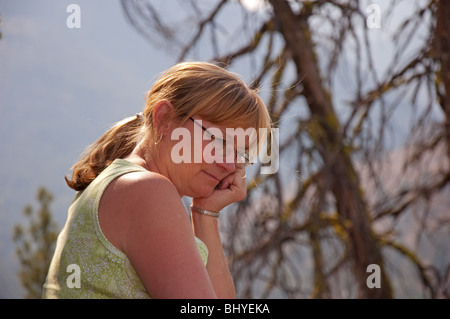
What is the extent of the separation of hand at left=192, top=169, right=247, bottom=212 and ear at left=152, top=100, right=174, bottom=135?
303 mm

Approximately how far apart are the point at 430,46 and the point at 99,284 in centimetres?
260

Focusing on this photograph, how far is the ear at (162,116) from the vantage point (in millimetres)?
1356

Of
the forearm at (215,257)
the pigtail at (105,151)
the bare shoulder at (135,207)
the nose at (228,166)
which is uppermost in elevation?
the pigtail at (105,151)

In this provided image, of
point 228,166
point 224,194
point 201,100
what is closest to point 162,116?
point 201,100

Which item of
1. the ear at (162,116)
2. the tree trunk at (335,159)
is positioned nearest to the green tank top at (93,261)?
the ear at (162,116)

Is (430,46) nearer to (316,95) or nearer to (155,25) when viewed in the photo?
(316,95)

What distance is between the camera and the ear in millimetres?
1356

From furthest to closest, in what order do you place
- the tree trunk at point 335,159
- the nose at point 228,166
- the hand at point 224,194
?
the tree trunk at point 335,159
the hand at point 224,194
the nose at point 228,166

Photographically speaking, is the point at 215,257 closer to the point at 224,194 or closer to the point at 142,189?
the point at 224,194

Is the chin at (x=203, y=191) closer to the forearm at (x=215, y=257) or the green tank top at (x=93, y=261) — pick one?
the forearm at (x=215, y=257)

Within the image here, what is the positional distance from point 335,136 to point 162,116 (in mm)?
2413

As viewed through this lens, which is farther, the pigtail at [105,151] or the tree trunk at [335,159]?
the tree trunk at [335,159]

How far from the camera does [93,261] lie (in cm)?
115

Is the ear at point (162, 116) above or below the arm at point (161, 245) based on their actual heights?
above
